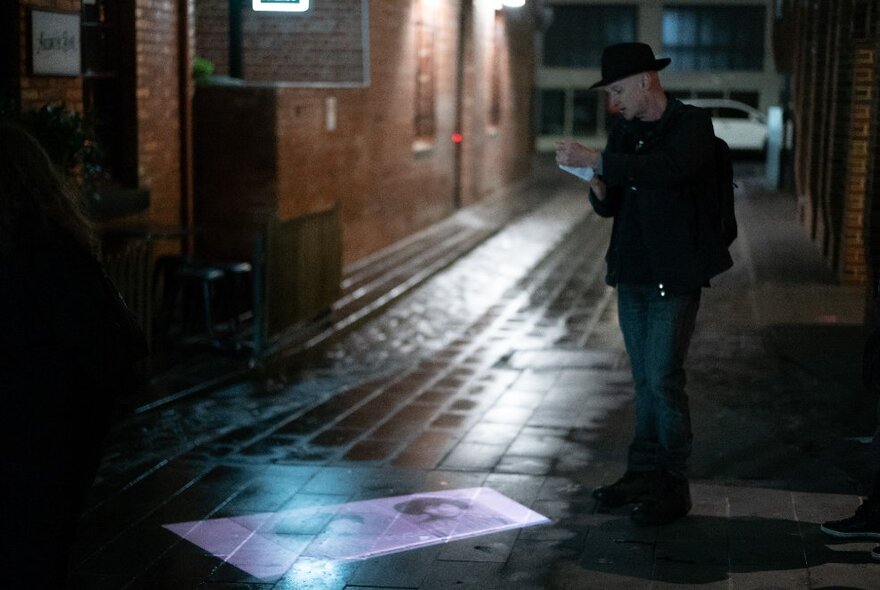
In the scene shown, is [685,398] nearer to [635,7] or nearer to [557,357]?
[557,357]

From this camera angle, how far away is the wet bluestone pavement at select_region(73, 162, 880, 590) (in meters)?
5.70

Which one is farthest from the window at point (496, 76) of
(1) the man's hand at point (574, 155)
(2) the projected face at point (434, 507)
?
(1) the man's hand at point (574, 155)

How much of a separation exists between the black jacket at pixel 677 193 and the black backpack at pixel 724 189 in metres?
0.04

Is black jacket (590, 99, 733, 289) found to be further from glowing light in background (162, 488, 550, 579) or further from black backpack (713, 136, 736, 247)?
glowing light in background (162, 488, 550, 579)

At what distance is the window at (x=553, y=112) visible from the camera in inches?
1804

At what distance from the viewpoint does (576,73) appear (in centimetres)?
4588

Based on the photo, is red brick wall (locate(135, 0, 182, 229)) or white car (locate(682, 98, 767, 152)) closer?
red brick wall (locate(135, 0, 182, 229))

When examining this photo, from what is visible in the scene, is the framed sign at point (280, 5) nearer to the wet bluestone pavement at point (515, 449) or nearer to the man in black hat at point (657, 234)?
the wet bluestone pavement at point (515, 449)

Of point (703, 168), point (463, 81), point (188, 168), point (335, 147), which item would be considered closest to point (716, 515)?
point (703, 168)

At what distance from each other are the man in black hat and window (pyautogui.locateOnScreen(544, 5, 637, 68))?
40103 mm

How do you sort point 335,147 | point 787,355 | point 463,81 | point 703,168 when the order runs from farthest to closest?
1. point 463,81
2. point 335,147
3. point 787,355
4. point 703,168

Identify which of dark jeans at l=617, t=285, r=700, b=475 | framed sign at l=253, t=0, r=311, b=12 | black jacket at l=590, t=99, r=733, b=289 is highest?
framed sign at l=253, t=0, r=311, b=12

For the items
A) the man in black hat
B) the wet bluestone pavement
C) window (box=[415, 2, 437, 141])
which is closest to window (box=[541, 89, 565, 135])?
window (box=[415, 2, 437, 141])

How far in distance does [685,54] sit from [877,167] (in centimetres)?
3549
